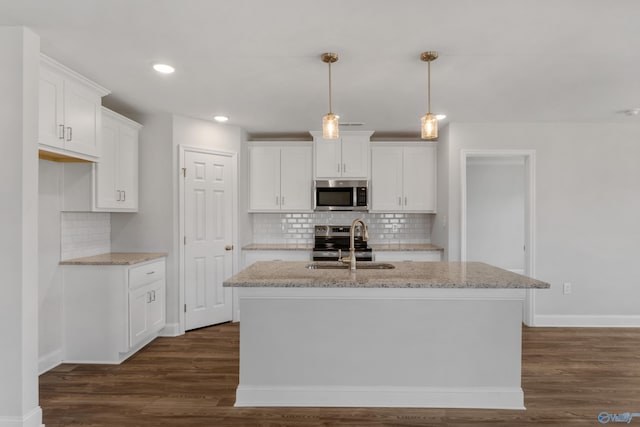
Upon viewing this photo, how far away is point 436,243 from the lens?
478 centimetres

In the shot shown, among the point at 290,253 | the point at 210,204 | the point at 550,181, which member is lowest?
the point at 290,253

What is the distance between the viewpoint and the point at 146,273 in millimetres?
3568

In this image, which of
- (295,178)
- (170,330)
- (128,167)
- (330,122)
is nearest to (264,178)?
(295,178)

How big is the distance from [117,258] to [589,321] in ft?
16.5

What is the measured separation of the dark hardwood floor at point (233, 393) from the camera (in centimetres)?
232

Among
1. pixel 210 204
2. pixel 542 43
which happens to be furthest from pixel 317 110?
pixel 542 43

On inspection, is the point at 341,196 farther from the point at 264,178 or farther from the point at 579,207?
the point at 579,207

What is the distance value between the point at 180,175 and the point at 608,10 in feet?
12.1

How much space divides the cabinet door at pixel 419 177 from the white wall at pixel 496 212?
258 centimetres

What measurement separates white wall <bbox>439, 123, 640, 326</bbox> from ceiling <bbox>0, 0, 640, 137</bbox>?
48 cm

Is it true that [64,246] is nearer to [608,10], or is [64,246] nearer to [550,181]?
[608,10]

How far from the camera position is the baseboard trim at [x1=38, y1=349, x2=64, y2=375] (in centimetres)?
299

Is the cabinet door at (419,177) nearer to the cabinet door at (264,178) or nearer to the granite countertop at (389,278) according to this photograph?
the cabinet door at (264,178)

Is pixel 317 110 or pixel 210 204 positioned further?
pixel 210 204
